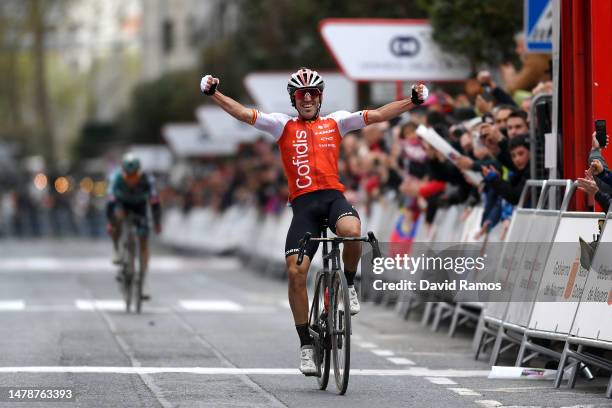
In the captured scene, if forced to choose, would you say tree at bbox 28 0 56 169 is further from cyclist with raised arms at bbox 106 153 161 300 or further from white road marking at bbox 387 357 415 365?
white road marking at bbox 387 357 415 365

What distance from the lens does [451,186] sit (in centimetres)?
1817

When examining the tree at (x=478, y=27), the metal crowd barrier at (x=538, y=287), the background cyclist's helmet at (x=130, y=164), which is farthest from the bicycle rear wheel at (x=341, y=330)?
the tree at (x=478, y=27)

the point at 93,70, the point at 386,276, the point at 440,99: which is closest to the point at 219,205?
the point at 440,99

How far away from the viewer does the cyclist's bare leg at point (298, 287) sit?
11.7 m

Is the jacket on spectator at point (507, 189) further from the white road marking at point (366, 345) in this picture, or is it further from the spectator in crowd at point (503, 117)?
the white road marking at point (366, 345)

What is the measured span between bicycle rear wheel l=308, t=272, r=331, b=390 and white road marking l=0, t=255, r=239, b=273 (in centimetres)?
1948

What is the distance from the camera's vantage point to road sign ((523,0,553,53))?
54.5 feet

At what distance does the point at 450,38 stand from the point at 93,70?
107122mm

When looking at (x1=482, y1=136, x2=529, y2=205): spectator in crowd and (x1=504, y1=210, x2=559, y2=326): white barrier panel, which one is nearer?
(x1=504, y1=210, x2=559, y2=326): white barrier panel

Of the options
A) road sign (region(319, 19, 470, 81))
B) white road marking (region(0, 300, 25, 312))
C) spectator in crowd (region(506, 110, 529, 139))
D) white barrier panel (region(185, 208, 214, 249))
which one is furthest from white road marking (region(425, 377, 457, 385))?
white barrier panel (region(185, 208, 214, 249))

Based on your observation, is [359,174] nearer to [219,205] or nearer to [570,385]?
[570,385]

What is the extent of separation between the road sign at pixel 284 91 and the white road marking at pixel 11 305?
10.1 meters

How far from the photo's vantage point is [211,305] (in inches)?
841

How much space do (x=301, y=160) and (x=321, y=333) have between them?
1.25 metres
